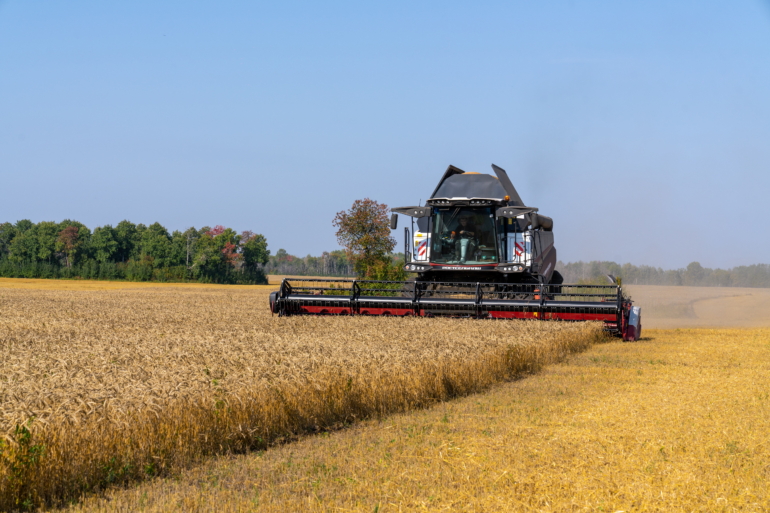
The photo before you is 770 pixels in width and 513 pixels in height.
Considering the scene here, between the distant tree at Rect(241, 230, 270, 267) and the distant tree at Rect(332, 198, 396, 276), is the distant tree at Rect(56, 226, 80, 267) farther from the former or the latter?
the distant tree at Rect(332, 198, 396, 276)

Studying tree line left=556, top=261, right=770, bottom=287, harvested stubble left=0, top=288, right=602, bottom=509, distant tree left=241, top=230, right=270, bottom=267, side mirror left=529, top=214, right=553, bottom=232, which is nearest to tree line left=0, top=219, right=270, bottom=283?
distant tree left=241, top=230, right=270, bottom=267

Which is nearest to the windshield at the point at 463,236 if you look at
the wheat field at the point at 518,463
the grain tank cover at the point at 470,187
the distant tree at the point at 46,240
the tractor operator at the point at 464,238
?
the tractor operator at the point at 464,238

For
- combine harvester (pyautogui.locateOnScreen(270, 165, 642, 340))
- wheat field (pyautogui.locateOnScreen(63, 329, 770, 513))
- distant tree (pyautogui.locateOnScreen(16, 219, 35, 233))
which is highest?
distant tree (pyautogui.locateOnScreen(16, 219, 35, 233))

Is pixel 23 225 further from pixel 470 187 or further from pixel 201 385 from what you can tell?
pixel 201 385

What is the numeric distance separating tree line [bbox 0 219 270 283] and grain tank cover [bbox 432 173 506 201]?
198ft

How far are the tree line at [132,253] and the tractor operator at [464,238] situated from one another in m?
61.3

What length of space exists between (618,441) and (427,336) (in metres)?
4.97

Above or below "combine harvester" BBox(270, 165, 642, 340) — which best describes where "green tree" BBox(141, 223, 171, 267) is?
above

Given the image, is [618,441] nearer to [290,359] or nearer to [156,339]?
[290,359]

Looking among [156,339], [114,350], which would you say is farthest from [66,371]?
[156,339]

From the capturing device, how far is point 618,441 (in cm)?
564

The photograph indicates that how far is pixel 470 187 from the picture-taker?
1609 centimetres

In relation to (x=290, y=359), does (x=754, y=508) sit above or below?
below

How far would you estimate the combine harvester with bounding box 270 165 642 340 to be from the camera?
14.1m
